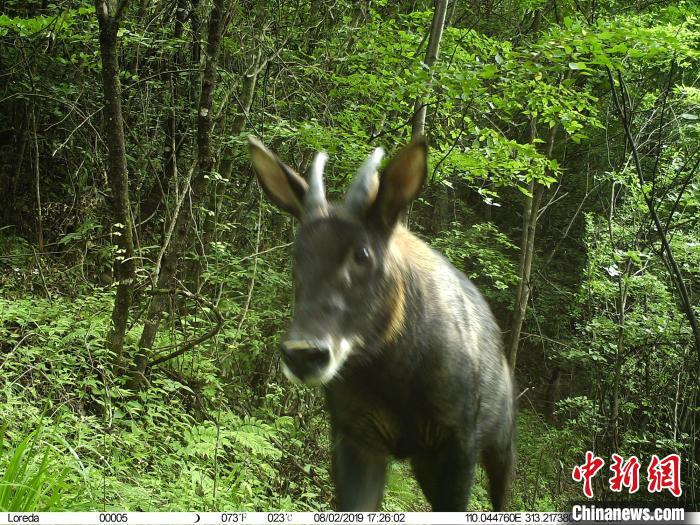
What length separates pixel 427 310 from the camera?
10.2ft

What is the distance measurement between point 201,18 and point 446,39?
2.83 metres

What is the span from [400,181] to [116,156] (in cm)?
327

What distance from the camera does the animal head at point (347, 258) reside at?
2.46 m

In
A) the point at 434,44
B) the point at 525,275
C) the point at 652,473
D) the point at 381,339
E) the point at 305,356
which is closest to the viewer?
the point at 305,356

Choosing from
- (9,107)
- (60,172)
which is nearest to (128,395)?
(60,172)

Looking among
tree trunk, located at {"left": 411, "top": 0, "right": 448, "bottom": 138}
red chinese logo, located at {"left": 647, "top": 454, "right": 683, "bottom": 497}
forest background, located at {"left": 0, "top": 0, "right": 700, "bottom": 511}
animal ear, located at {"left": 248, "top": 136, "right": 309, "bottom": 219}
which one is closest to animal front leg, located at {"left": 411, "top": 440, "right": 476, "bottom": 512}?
animal ear, located at {"left": 248, "top": 136, "right": 309, "bottom": 219}

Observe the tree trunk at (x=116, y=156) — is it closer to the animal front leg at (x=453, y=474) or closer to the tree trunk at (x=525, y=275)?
the animal front leg at (x=453, y=474)

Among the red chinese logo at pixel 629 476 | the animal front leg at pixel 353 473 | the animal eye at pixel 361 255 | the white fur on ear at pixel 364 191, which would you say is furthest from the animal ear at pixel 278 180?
the red chinese logo at pixel 629 476

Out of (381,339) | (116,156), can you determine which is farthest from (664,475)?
(116,156)

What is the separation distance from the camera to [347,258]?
2646mm

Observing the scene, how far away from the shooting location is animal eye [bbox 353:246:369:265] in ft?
8.76

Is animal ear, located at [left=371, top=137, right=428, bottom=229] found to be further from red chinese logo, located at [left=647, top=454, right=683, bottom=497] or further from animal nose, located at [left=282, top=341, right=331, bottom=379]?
red chinese logo, located at [left=647, top=454, right=683, bottom=497]

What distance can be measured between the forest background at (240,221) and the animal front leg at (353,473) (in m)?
Answer: 1.58

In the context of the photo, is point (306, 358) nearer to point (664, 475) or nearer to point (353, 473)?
point (353, 473)
